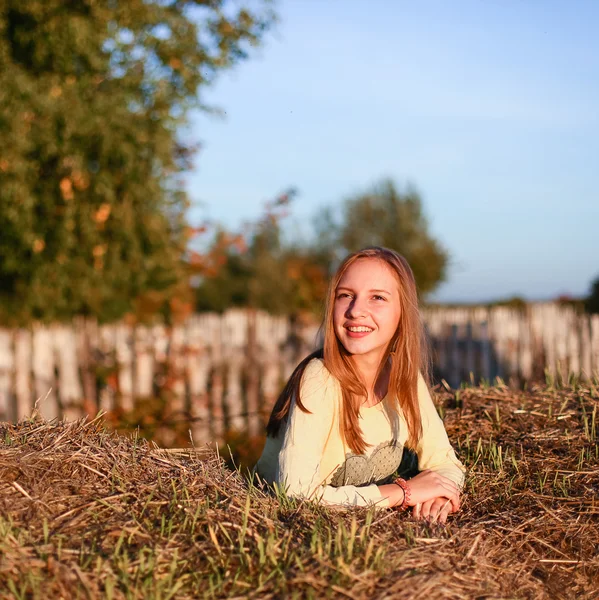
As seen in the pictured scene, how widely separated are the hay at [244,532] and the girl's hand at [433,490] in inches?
2.9

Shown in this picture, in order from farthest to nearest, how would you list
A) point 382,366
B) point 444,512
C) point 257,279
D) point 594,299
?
point 257,279
point 594,299
point 382,366
point 444,512

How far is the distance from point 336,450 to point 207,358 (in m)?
6.27

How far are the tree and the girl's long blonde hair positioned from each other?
77.9 feet

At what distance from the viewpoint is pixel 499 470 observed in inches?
114

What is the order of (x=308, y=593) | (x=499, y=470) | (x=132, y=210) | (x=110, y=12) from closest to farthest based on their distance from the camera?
(x=308, y=593), (x=499, y=470), (x=110, y=12), (x=132, y=210)

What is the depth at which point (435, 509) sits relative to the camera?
259 centimetres

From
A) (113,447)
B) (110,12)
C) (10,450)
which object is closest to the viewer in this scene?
(10,450)

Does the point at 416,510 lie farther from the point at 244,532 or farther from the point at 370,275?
the point at 370,275

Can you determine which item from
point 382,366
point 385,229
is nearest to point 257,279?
point 385,229

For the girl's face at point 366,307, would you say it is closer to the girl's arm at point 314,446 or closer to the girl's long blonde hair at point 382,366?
the girl's long blonde hair at point 382,366

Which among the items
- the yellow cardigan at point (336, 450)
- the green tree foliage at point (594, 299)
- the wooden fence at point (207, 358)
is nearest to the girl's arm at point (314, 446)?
the yellow cardigan at point (336, 450)

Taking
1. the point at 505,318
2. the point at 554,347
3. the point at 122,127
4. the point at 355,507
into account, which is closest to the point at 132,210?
the point at 122,127

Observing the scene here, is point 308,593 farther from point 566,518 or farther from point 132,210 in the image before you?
point 132,210

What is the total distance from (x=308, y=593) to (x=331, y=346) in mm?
1337
